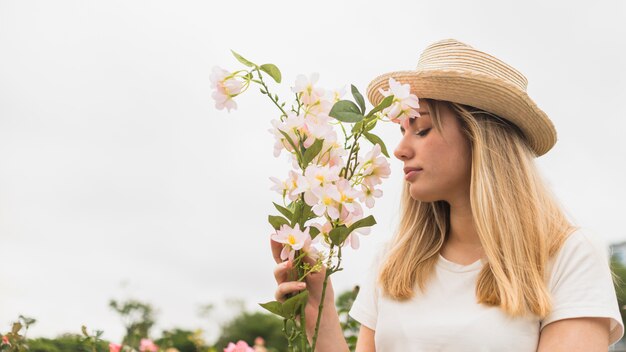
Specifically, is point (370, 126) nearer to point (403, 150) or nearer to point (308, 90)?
point (308, 90)

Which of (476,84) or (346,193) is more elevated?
(476,84)

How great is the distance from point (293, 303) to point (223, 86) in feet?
1.86

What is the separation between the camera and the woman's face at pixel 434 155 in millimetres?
2398

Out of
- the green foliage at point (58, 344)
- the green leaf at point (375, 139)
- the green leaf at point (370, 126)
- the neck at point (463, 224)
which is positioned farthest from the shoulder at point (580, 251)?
the green foliage at point (58, 344)

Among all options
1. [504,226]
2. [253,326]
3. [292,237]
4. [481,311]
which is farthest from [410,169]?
[253,326]

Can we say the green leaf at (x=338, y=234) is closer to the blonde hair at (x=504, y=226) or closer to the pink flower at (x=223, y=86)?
the pink flower at (x=223, y=86)

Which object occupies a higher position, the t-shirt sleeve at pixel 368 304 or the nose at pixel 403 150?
the nose at pixel 403 150

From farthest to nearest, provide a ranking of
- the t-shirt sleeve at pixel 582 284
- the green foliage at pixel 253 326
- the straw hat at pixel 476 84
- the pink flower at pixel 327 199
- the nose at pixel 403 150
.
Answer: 1. the green foliage at pixel 253 326
2. the straw hat at pixel 476 84
3. the nose at pixel 403 150
4. the t-shirt sleeve at pixel 582 284
5. the pink flower at pixel 327 199

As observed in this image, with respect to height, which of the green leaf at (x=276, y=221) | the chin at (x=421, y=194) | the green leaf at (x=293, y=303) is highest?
the chin at (x=421, y=194)

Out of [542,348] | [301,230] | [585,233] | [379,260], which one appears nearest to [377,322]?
[379,260]

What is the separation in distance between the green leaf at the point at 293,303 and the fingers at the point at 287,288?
53mm

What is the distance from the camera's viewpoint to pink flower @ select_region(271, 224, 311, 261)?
5.32 ft

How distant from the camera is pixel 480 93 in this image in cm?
251

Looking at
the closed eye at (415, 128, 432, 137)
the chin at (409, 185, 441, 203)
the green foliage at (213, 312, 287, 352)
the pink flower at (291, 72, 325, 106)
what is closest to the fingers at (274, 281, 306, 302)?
the pink flower at (291, 72, 325, 106)
